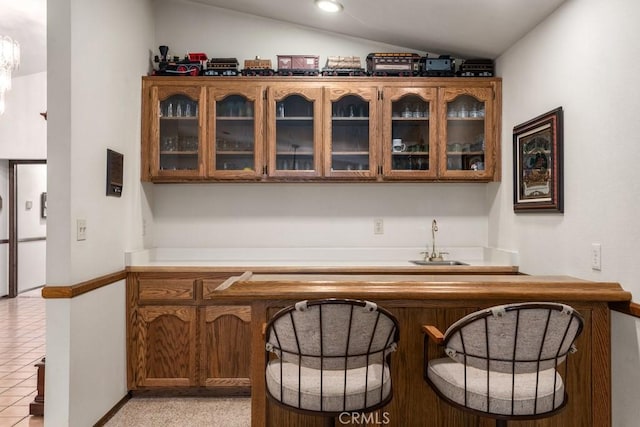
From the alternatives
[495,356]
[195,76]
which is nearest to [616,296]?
[495,356]

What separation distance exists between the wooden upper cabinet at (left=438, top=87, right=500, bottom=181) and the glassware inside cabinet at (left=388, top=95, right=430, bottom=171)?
0.12 m

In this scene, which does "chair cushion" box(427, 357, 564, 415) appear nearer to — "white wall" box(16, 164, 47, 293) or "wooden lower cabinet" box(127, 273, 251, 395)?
"wooden lower cabinet" box(127, 273, 251, 395)

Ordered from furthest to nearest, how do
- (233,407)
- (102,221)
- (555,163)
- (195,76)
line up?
(195,76), (233,407), (102,221), (555,163)

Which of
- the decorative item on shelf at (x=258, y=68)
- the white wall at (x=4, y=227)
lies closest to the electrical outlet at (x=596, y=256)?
the decorative item on shelf at (x=258, y=68)

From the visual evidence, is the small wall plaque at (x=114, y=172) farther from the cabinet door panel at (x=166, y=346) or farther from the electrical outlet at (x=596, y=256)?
the electrical outlet at (x=596, y=256)

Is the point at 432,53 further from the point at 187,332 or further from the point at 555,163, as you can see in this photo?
the point at 187,332

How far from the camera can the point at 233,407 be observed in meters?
2.64

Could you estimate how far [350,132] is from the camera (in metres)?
3.01

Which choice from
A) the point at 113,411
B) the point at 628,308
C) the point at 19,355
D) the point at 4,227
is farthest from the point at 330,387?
the point at 4,227

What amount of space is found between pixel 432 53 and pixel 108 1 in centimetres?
235

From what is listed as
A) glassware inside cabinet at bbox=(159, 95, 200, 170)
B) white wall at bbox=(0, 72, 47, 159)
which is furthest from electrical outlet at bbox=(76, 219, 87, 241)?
white wall at bbox=(0, 72, 47, 159)

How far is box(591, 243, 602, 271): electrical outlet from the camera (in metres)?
1.86

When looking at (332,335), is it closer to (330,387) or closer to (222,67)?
(330,387)

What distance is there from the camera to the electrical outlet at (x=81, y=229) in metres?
2.09
